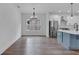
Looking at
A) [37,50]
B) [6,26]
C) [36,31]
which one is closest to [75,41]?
[37,50]

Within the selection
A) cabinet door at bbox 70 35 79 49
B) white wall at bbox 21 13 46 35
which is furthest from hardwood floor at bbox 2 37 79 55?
white wall at bbox 21 13 46 35

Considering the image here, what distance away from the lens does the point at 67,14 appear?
26.0 feet

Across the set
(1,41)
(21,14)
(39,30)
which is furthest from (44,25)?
(1,41)

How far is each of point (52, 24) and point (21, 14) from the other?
221 centimetres

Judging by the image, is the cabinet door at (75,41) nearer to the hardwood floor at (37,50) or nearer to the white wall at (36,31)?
the hardwood floor at (37,50)

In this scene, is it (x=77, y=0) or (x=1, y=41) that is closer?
(x=77, y=0)

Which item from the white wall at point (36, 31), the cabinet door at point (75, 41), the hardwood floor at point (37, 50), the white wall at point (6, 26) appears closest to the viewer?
the white wall at point (6, 26)

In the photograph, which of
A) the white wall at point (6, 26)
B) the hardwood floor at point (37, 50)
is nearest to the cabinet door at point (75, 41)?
the hardwood floor at point (37, 50)

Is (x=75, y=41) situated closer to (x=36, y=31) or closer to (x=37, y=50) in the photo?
(x=37, y=50)

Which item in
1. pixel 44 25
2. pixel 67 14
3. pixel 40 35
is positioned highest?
pixel 67 14

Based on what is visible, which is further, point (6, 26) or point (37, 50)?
point (37, 50)

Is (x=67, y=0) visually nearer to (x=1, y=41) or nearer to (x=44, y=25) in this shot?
(x=1, y=41)

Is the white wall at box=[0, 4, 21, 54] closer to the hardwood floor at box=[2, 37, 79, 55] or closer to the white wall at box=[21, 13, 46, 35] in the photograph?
the hardwood floor at box=[2, 37, 79, 55]
